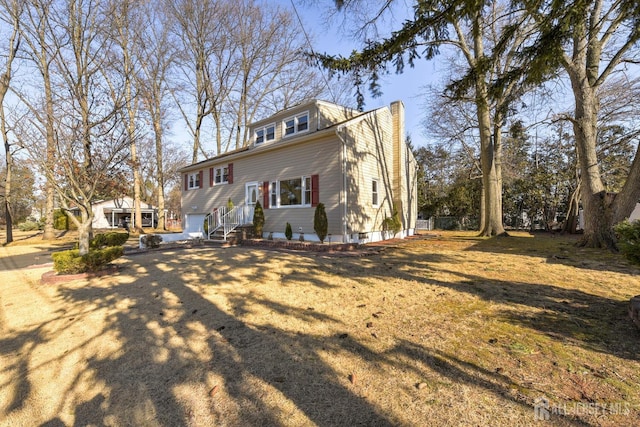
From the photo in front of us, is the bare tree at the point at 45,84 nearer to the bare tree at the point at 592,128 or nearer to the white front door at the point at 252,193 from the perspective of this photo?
the white front door at the point at 252,193

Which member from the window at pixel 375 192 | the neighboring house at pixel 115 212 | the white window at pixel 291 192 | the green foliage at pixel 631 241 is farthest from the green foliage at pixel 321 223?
the neighboring house at pixel 115 212

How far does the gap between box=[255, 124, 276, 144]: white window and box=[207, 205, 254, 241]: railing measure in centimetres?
372

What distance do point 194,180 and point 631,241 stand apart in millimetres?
18969

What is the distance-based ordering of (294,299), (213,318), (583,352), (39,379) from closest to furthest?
(583,352), (39,379), (213,318), (294,299)

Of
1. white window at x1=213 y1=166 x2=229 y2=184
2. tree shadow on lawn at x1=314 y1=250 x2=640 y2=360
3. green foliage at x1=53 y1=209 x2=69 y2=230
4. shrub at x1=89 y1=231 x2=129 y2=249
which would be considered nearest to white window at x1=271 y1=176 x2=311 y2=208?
white window at x1=213 y1=166 x2=229 y2=184

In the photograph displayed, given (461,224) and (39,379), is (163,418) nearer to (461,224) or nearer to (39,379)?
(39,379)

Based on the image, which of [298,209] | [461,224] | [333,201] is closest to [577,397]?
[333,201]

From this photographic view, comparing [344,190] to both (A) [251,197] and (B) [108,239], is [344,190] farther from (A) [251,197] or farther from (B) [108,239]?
(B) [108,239]

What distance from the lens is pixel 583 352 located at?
2.68 m

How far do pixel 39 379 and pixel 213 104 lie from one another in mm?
24487

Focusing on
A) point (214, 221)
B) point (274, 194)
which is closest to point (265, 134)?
point (274, 194)

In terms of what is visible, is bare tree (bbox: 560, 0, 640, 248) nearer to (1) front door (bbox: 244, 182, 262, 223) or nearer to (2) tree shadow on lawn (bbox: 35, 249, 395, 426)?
(2) tree shadow on lawn (bbox: 35, 249, 395, 426)

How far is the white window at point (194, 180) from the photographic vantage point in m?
17.9

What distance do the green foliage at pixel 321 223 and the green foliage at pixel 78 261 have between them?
251 inches
